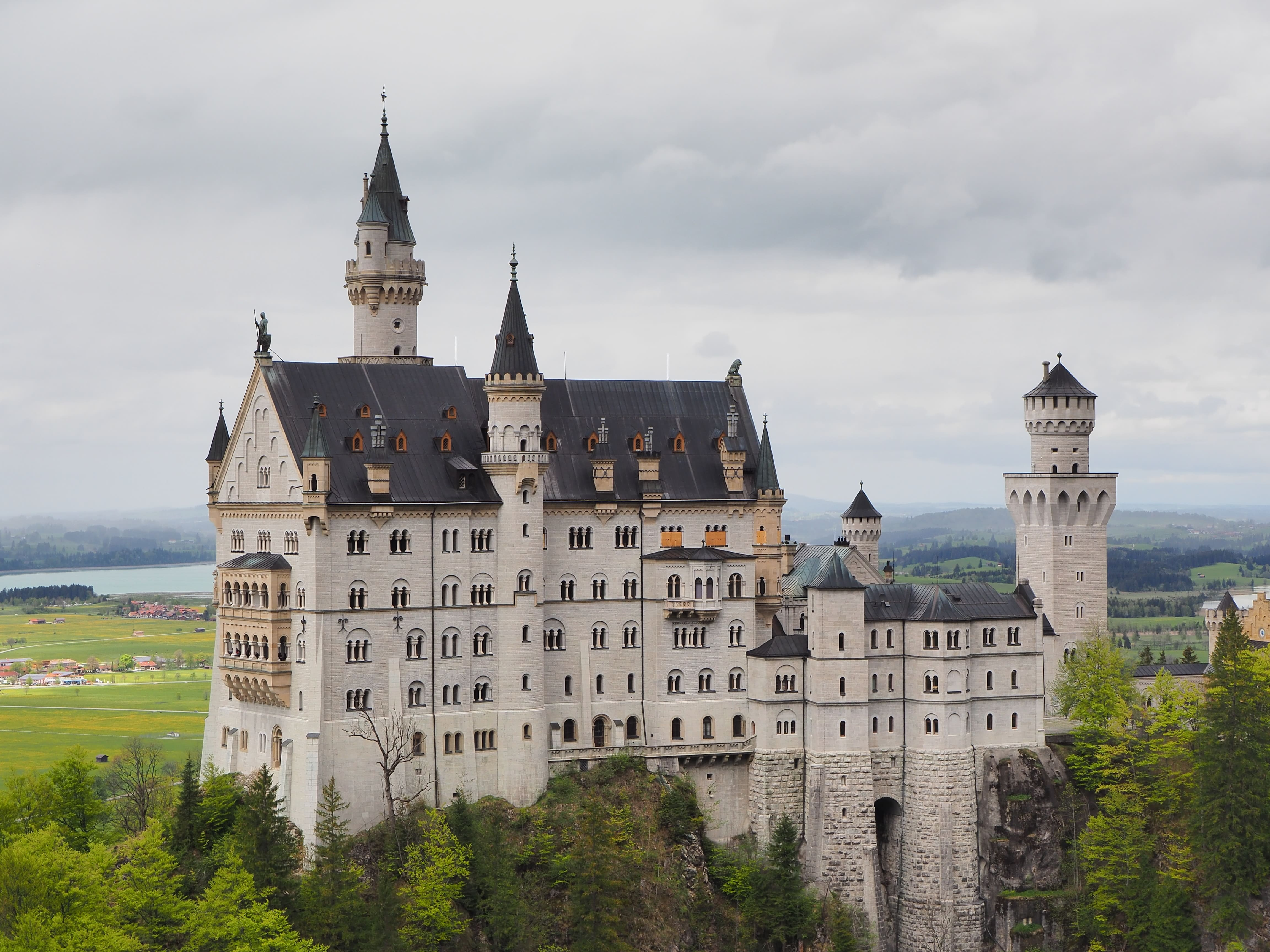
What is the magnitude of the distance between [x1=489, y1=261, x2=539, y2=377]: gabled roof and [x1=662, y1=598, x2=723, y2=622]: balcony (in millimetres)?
16637

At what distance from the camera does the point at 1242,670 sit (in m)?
110

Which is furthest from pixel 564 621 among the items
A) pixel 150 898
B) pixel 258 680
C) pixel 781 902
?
pixel 150 898

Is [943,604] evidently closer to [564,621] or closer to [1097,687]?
[1097,687]

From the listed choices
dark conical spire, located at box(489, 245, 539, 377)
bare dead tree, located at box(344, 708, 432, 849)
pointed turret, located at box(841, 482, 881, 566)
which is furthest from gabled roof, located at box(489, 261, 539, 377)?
pointed turret, located at box(841, 482, 881, 566)

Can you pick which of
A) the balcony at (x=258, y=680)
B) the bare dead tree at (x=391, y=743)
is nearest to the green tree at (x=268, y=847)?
the bare dead tree at (x=391, y=743)

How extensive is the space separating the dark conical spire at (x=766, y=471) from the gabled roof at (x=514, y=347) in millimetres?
16820

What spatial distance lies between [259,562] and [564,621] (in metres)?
18.8

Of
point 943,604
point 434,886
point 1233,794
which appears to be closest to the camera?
point 434,886

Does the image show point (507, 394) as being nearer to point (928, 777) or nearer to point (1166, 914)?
point (928, 777)

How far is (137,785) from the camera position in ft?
393

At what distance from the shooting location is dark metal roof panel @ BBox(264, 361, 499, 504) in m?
102

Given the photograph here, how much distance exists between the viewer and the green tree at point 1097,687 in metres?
118

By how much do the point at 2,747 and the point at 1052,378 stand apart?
11485 cm

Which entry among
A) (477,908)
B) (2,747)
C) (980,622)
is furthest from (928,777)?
(2,747)
